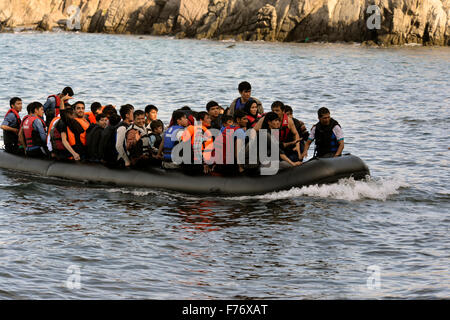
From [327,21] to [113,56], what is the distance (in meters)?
17.6

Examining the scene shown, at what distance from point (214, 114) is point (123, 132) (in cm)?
190

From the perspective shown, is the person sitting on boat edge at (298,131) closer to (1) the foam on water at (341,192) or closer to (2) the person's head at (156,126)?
(1) the foam on water at (341,192)

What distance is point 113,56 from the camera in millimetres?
52375

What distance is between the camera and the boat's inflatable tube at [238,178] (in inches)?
549

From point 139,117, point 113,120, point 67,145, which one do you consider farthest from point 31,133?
point 139,117

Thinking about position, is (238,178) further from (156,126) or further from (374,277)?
(374,277)

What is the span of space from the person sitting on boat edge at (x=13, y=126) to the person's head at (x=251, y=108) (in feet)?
17.3

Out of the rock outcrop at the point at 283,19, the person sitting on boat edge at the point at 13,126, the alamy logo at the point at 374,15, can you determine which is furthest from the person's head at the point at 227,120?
the alamy logo at the point at 374,15

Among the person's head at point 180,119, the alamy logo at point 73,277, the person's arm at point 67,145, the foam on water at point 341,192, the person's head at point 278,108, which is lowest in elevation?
the alamy logo at point 73,277

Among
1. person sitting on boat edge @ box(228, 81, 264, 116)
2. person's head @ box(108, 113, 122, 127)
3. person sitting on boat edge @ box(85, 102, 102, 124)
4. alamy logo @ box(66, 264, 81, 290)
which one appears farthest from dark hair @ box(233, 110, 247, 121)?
alamy logo @ box(66, 264, 81, 290)

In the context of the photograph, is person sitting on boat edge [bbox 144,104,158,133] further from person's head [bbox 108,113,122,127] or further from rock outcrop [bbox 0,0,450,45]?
rock outcrop [bbox 0,0,450,45]

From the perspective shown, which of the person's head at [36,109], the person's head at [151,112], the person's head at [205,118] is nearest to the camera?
the person's head at [205,118]

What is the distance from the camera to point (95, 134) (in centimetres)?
1519
